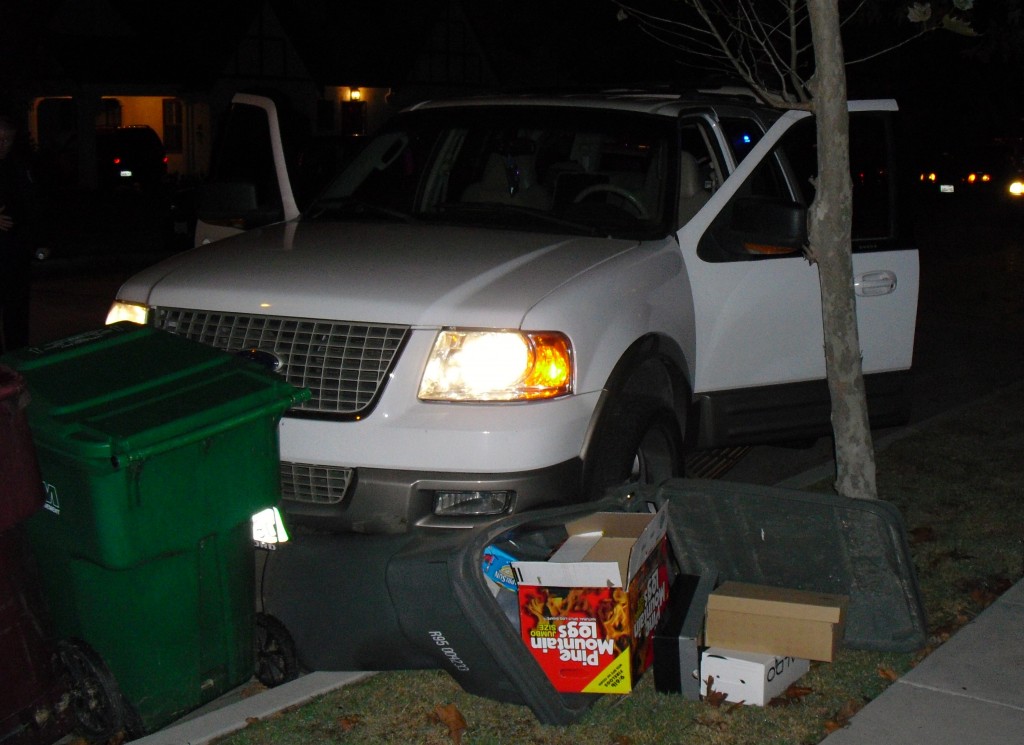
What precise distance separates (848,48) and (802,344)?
1610 cm

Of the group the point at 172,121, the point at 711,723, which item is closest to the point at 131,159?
the point at 172,121

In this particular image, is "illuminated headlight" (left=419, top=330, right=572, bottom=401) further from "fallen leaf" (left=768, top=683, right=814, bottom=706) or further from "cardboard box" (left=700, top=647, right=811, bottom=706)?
"fallen leaf" (left=768, top=683, right=814, bottom=706)

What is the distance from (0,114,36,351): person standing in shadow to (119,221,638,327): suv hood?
9.42 feet

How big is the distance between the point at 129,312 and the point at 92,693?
5.45 feet

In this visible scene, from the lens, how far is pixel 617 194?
603cm

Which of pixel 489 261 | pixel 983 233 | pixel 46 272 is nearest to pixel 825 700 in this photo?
pixel 489 261

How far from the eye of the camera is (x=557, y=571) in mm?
4098

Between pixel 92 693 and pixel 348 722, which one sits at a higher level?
pixel 92 693

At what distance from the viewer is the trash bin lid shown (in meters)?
3.78

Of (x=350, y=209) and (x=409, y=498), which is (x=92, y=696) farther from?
(x=350, y=209)

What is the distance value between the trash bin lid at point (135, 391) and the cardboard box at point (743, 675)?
159 cm

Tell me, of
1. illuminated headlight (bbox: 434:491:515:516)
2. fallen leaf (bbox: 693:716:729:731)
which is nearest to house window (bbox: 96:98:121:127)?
illuminated headlight (bbox: 434:491:515:516)

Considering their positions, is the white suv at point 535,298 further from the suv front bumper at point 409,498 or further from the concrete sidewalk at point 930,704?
the concrete sidewalk at point 930,704

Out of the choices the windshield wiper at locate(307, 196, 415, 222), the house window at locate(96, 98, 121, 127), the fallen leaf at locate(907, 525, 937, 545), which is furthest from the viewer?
the house window at locate(96, 98, 121, 127)
